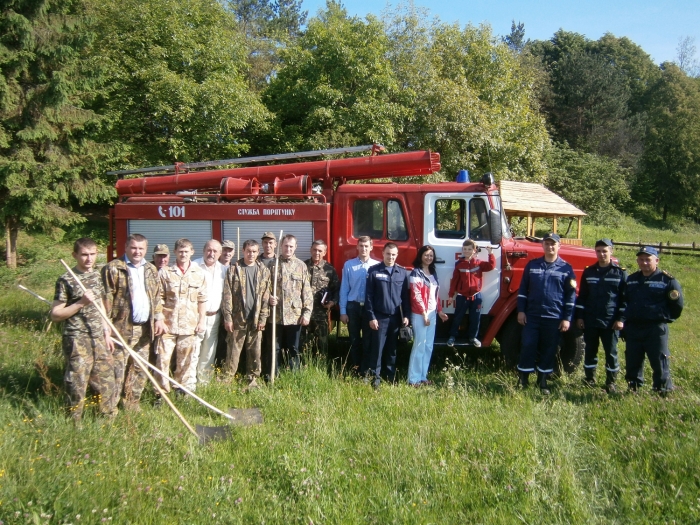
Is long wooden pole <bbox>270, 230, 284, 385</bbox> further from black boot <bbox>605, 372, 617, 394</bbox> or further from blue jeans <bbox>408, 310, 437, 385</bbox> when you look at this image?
black boot <bbox>605, 372, 617, 394</bbox>

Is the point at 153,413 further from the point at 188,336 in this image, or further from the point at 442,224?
the point at 442,224

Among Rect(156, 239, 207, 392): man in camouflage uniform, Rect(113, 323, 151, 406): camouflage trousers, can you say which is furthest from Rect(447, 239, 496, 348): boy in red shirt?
Rect(113, 323, 151, 406): camouflage trousers

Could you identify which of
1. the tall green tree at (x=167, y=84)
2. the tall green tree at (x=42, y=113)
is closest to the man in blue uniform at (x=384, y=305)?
the tall green tree at (x=167, y=84)

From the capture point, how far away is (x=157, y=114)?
15250mm

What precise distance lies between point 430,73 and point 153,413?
17.7m

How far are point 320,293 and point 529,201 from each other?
15209 mm

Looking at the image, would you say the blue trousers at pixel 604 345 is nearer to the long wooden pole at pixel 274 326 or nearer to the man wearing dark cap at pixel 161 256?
the long wooden pole at pixel 274 326

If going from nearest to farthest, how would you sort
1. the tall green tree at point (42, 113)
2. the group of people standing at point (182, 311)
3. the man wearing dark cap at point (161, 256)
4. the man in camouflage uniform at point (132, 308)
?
the group of people standing at point (182, 311), the man in camouflage uniform at point (132, 308), the man wearing dark cap at point (161, 256), the tall green tree at point (42, 113)

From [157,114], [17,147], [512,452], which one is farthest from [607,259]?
[17,147]

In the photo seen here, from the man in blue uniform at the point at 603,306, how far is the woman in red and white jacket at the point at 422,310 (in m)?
1.62

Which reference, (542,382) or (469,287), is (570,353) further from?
(469,287)

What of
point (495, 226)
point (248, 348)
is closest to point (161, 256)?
point (248, 348)

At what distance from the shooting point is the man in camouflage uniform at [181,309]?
552 centimetres

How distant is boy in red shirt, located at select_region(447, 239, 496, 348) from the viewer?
6.35 metres
